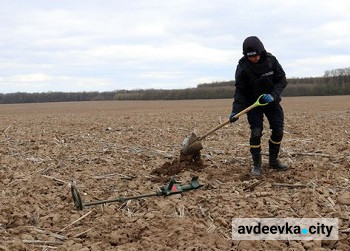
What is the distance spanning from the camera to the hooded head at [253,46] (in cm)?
602

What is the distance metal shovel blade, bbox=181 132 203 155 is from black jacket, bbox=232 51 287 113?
0.78m

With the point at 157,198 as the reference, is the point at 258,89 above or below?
above

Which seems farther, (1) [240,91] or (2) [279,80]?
(1) [240,91]

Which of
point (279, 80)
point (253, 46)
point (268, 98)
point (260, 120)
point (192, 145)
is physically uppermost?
point (253, 46)

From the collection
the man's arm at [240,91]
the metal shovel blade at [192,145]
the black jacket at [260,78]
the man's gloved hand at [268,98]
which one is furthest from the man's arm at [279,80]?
the metal shovel blade at [192,145]

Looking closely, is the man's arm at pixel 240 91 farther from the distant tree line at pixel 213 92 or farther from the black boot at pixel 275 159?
the distant tree line at pixel 213 92

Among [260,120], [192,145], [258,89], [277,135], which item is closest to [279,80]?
[258,89]

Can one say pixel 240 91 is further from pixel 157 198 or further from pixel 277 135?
pixel 157 198

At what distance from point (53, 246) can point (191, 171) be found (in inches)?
113

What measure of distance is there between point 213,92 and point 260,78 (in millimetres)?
56474

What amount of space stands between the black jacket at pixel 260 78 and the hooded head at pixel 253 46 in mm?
167

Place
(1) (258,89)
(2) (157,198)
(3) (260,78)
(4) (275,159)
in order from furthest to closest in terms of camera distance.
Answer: (4) (275,159) → (1) (258,89) → (3) (260,78) → (2) (157,198)

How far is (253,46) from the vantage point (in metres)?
6.02

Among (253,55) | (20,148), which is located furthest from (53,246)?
(20,148)
